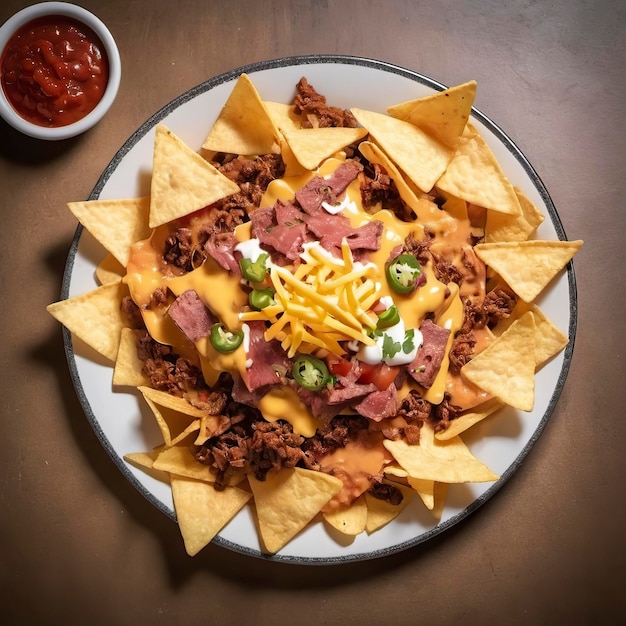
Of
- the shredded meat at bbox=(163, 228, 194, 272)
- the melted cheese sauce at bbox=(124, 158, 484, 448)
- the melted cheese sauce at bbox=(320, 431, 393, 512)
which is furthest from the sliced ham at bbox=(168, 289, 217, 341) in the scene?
the melted cheese sauce at bbox=(320, 431, 393, 512)

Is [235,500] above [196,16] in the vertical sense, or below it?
below

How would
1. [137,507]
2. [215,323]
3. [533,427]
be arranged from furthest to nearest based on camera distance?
[137,507] → [533,427] → [215,323]

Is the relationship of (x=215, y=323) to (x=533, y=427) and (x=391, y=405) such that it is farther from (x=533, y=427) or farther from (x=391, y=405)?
(x=533, y=427)

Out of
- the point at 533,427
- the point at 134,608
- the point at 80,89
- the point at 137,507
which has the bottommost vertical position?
the point at 134,608

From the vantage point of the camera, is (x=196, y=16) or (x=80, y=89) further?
(x=196, y=16)

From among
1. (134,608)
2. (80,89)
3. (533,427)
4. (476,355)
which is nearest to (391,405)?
(476,355)

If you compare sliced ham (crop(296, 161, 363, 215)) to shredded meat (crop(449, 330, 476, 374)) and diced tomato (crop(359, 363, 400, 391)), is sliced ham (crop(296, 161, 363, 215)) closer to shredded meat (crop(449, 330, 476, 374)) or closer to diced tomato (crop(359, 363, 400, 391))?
diced tomato (crop(359, 363, 400, 391))
